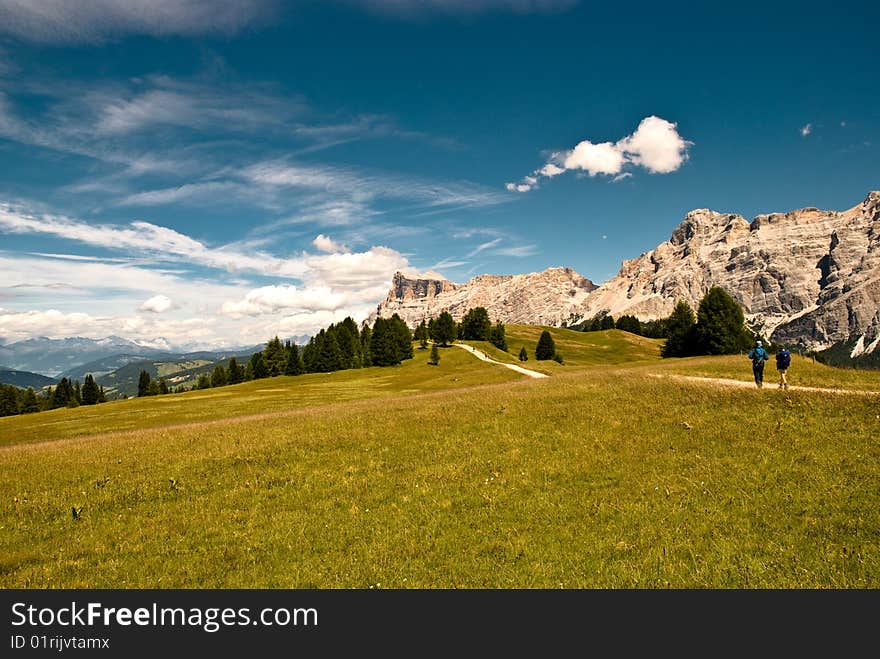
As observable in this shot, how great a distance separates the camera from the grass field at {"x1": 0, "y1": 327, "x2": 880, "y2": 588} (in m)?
10.6

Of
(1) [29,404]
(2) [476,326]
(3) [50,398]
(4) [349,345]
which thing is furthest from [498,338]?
(3) [50,398]

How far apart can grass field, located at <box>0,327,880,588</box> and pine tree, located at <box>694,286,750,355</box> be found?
6243cm

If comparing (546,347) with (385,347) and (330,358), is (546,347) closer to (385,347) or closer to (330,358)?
(385,347)

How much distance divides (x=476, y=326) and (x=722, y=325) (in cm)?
7339

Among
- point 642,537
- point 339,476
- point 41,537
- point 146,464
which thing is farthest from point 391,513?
point 146,464

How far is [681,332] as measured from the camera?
320 feet

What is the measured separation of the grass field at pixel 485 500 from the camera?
10555 millimetres

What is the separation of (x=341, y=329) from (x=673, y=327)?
8517 cm

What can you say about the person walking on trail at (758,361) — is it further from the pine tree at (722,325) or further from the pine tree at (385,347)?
the pine tree at (385,347)

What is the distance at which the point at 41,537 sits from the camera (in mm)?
13156

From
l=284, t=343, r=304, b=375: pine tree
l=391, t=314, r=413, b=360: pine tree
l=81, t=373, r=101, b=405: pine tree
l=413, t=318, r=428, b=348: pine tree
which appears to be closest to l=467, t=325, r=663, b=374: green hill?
l=413, t=318, r=428, b=348: pine tree

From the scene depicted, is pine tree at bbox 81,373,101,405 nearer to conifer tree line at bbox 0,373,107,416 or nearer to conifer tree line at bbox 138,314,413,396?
conifer tree line at bbox 0,373,107,416

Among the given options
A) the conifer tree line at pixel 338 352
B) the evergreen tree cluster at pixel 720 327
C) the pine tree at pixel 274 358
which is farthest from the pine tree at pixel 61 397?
the evergreen tree cluster at pixel 720 327

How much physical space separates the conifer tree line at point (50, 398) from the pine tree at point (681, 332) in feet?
458
